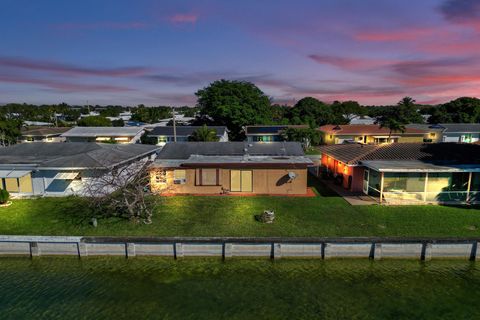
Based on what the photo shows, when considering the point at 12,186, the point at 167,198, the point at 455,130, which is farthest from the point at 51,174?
the point at 455,130

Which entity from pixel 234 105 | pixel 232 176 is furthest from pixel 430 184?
pixel 234 105

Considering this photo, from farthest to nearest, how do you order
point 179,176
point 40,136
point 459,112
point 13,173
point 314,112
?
point 314,112 < point 459,112 < point 40,136 < point 179,176 < point 13,173

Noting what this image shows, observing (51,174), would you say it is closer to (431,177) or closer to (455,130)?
(431,177)

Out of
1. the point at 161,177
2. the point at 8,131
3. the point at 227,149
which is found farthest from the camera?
the point at 8,131

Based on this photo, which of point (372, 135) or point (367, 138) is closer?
point (372, 135)

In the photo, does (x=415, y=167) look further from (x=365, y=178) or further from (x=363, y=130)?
(x=363, y=130)

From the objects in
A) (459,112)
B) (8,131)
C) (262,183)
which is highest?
(459,112)
